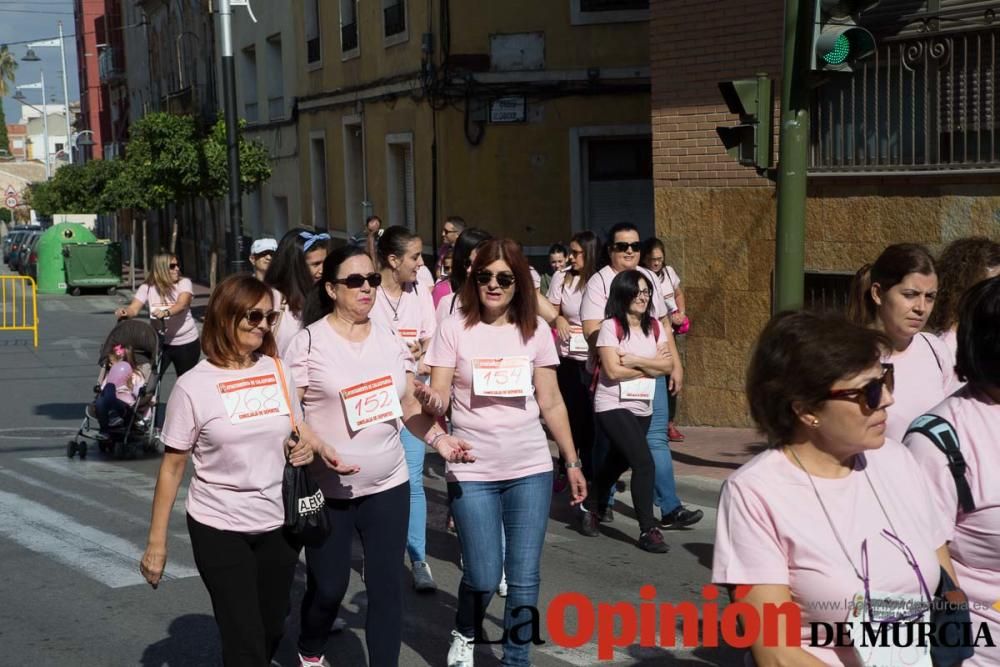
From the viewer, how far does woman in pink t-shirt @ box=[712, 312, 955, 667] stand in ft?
9.49

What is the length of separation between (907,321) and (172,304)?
8355mm

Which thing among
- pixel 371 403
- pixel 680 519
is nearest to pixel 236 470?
pixel 371 403

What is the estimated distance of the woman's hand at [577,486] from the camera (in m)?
5.38

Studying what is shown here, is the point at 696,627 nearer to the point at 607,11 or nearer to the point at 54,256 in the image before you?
the point at 607,11

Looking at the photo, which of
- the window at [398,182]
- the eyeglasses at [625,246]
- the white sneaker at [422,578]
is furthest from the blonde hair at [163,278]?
the window at [398,182]

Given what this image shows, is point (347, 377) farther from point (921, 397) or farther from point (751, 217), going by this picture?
point (751, 217)

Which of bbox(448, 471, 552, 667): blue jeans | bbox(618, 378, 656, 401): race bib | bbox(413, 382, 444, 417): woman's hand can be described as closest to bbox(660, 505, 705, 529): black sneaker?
bbox(618, 378, 656, 401): race bib

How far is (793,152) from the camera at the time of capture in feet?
27.5

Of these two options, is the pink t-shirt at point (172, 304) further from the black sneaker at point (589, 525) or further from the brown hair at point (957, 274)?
the brown hair at point (957, 274)

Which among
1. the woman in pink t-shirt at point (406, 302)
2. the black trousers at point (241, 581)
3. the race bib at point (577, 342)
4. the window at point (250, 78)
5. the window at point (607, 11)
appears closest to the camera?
the black trousers at point (241, 581)

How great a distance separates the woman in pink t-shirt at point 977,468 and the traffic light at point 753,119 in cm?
525

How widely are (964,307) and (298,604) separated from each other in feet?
14.3

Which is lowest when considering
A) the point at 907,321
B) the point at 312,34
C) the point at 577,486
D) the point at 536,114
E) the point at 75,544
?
the point at 75,544

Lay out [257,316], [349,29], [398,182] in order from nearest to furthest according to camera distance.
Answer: [257,316] < [398,182] < [349,29]
